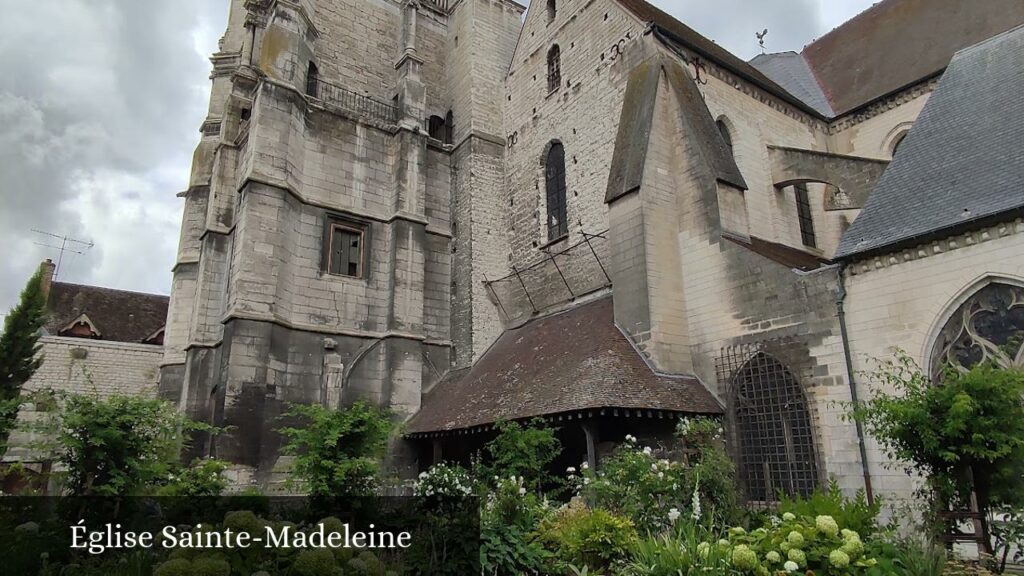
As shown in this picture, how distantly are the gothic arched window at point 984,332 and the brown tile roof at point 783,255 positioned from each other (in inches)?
85.9

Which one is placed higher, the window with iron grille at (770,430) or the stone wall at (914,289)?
the stone wall at (914,289)

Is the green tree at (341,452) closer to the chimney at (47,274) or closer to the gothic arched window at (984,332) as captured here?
the gothic arched window at (984,332)

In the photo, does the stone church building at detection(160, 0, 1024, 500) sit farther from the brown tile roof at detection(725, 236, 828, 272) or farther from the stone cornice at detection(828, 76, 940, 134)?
the brown tile roof at detection(725, 236, 828, 272)

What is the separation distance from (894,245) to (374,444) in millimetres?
7478

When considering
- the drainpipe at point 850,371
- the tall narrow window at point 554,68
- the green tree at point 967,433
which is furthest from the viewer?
the tall narrow window at point 554,68

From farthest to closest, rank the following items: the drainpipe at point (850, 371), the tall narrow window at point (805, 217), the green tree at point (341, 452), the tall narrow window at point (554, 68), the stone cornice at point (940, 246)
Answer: the tall narrow window at point (554, 68)
the tall narrow window at point (805, 217)
the drainpipe at point (850, 371)
the green tree at point (341, 452)
the stone cornice at point (940, 246)

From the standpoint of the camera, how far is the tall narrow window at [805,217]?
14.6m

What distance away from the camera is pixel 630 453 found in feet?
25.8

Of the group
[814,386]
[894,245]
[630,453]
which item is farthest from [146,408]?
[894,245]

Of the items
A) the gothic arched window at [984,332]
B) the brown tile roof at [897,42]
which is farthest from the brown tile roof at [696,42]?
the gothic arched window at [984,332]

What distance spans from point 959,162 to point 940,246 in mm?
1641

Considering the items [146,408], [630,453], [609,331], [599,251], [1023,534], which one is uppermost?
[599,251]

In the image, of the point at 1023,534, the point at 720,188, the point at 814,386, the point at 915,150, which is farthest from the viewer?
the point at 720,188

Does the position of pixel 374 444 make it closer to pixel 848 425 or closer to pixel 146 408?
pixel 146 408
